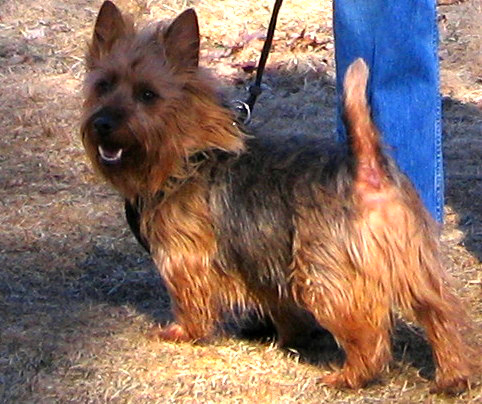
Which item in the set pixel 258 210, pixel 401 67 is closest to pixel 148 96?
pixel 258 210

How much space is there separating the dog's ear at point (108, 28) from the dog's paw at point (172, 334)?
114 cm

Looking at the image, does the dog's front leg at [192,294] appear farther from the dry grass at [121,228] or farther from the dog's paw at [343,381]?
the dog's paw at [343,381]

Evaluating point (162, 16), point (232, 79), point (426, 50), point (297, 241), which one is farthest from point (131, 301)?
point (162, 16)

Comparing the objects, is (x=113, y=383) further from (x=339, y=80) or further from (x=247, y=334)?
(x=339, y=80)

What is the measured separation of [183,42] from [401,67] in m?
0.98

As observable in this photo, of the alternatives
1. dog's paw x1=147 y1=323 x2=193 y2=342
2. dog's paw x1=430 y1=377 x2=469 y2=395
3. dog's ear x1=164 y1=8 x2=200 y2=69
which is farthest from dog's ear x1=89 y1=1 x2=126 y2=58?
dog's paw x1=430 y1=377 x2=469 y2=395

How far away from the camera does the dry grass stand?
459 centimetres

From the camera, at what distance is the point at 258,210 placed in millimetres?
4465

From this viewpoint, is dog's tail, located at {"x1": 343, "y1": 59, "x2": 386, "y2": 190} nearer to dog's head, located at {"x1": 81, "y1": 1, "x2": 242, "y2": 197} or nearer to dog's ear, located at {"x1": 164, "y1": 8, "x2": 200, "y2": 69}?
dog's head, located at {"x1": 81, "y1": 1, "x2": 242, "y2": 197}

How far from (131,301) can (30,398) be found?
1092mm

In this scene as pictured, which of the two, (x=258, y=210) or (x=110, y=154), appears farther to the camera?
(x=110, y=154)

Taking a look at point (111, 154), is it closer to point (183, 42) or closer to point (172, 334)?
point (183, 42)

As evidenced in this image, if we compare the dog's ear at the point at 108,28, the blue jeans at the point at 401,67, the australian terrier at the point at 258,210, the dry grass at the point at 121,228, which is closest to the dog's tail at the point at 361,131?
the australian terrier at the point at 258,210

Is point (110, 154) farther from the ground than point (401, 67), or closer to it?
closer to it
